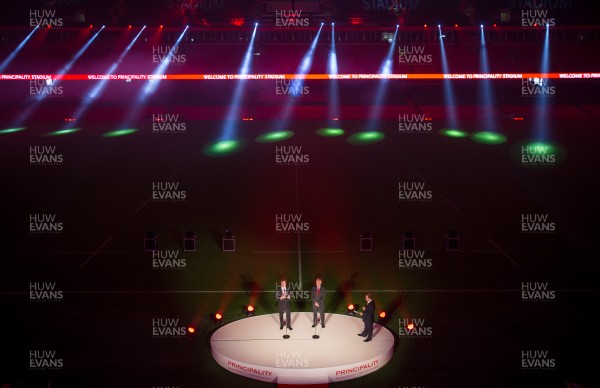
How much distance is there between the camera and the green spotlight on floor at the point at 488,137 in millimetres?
35406

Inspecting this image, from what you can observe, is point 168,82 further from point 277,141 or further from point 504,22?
point 504,22

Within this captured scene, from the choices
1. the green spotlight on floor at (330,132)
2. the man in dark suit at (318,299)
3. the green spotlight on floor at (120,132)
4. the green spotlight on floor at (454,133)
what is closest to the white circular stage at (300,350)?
the man in dark suit at (318,299)

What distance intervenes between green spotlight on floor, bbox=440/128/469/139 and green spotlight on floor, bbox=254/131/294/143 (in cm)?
863

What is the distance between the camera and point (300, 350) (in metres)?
13.5

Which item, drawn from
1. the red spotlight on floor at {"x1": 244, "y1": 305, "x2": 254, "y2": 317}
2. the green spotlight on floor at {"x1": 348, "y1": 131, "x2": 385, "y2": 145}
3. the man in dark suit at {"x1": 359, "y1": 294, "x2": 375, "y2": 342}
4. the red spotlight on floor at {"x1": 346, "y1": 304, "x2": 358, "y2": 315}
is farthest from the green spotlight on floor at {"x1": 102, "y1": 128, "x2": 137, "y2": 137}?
the man in dark suit at {"x1": 359, "y1": 294, "x2": 375, "y2": 342}

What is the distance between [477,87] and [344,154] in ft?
40.9

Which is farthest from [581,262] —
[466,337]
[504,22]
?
[504,22]

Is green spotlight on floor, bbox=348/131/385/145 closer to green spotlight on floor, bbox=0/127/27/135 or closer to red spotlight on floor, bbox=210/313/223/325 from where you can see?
green spotlight on floor, bbox=0/127/27/135

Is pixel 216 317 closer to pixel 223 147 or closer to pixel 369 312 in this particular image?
pixel 369 312

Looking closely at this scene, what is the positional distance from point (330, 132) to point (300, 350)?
2425 centimetres

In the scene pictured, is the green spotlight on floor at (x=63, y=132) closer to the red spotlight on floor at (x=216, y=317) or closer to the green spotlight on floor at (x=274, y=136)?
the green spotlight on floor at (x=274, y=136)

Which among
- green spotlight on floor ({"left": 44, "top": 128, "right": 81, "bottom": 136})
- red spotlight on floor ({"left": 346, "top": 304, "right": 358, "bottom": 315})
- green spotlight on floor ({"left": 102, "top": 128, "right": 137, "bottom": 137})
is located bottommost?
red spotlight on floor ({"left": 346, "top": 304, "right": 358, "bottom": 315})

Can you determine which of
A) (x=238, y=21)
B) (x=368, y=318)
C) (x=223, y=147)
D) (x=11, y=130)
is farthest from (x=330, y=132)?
(x=368, y=318)

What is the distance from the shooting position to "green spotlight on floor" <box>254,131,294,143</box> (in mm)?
35250
